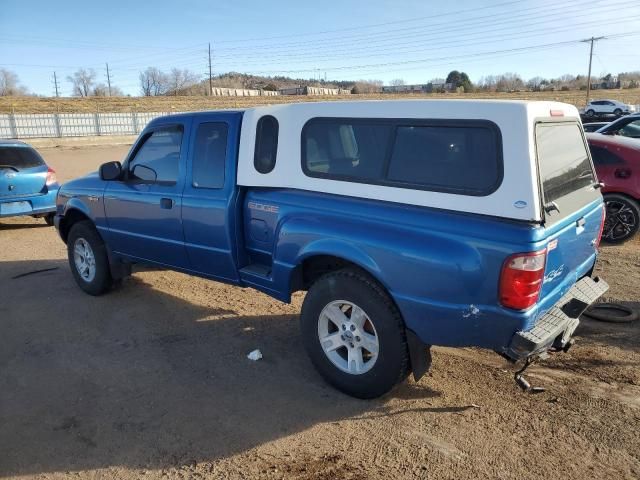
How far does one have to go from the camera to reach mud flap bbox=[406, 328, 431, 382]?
322 centimetres

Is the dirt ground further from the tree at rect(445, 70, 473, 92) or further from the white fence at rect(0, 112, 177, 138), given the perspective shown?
the tree at rect(445, 70, 473, 92)

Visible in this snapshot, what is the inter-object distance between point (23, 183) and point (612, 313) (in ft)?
29.3

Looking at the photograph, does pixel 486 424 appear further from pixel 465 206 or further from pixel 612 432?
pixel 465 206

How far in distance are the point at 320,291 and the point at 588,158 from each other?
2.34 meters

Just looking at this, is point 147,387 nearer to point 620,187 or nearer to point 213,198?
point 213,198

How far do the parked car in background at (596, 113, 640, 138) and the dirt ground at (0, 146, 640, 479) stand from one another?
6.03 meters

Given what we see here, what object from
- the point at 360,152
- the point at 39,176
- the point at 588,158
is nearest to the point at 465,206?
the point at 360,152

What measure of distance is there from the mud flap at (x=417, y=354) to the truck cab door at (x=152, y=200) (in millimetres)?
2343

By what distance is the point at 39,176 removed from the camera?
29.5ft

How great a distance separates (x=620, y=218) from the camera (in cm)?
735

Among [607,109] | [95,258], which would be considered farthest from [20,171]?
[607,109]

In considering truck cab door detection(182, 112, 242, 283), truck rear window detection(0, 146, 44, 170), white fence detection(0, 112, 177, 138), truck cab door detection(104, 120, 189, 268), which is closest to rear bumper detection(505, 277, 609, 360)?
truck cab door detection(182, 112, 242, 283)

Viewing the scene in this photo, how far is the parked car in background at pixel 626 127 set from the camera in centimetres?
966

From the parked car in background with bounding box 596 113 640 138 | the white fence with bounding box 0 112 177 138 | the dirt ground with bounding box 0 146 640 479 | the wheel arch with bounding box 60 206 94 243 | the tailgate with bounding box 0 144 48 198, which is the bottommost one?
the dirt ground with bounding box 0 146 640 479
